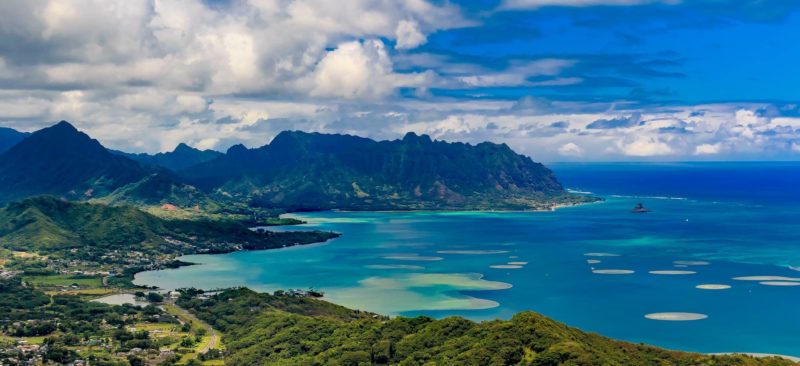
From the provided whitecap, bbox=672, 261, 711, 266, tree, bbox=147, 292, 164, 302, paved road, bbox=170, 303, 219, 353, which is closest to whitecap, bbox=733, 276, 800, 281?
whitecap, bbox=672, 261, 711, 266

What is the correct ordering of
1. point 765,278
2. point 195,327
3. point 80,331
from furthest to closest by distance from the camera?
point 765,278, point 195,327, point 80,331

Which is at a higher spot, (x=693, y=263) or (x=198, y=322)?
(x=693, y=263)

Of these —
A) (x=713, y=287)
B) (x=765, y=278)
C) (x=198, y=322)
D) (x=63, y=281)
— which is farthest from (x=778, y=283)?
(x=63, y=281)

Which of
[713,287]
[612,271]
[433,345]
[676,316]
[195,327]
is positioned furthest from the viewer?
[612,271]

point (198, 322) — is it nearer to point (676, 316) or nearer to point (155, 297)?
point (155, 297)

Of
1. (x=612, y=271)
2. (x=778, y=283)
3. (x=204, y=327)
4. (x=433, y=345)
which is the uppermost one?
(x=433, y=345)

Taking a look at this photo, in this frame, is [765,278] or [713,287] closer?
[713,287]
